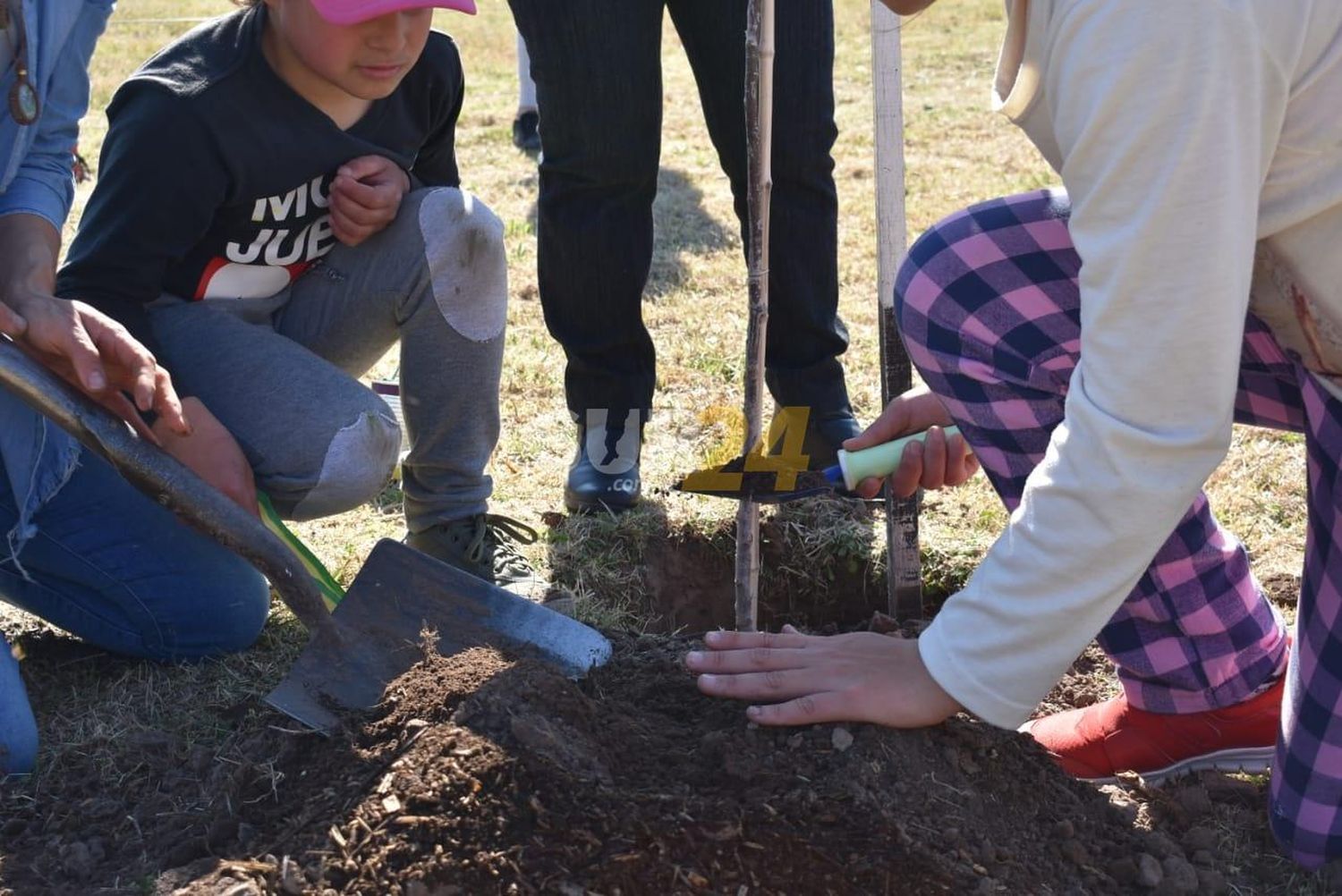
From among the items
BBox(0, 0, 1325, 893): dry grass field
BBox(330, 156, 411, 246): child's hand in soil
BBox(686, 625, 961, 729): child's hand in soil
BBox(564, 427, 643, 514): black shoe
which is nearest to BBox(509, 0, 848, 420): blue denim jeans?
BBox(564, 427, 643, 514): black shoe

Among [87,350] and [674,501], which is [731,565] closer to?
[674,501]

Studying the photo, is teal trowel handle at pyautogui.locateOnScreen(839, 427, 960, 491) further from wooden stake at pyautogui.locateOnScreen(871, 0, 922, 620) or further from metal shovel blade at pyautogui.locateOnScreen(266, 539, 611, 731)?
metal shovel blade at pyautogui.locateOnScreen(266, 539, 611, 731)

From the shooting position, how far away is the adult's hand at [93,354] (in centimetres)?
206

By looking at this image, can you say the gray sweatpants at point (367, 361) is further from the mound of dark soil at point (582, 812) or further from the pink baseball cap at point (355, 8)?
the mound of dark soil at point (582, 812)

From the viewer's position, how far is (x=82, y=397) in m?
2.12

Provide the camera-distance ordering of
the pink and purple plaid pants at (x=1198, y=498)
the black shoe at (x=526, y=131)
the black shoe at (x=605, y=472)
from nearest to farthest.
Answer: the pink and purple plaid pants at (x=1198, y=498)
the black shoe at (x=605, y=472)
the black shoe at (x=526, y=131)

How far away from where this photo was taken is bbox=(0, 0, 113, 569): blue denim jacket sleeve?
7.57 feet

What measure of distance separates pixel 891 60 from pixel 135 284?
1395 millimetres

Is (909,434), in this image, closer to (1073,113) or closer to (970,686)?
(970,686)

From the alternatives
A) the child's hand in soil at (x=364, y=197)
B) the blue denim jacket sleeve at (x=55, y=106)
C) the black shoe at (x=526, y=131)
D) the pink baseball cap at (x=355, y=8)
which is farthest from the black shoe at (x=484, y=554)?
the black shoe at (x=526, y=131)

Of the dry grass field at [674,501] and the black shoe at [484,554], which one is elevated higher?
the black shoe at [484,554]

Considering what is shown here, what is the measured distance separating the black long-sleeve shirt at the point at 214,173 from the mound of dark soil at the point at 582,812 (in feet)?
2.94

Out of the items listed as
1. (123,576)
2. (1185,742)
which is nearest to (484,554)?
(123,576)

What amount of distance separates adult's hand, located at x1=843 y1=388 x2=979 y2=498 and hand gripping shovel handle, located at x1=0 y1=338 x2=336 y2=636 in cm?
90
